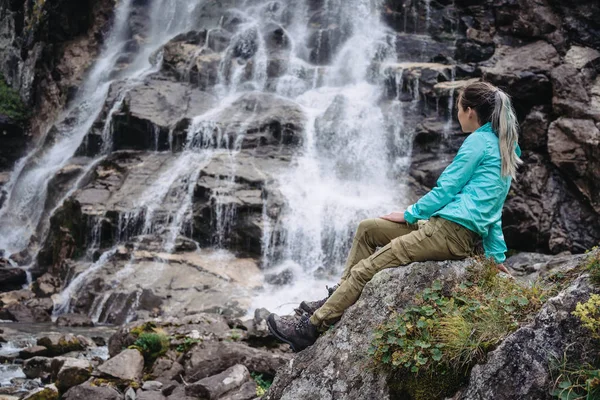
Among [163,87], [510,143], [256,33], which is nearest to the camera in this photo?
[510,143]

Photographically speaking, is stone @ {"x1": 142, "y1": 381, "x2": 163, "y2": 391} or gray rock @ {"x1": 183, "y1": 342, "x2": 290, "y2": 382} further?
gray rock @ {"x1": 183, "y1": 342, "x2": 290, "y2": 382}

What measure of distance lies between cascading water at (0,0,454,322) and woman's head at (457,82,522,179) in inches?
393

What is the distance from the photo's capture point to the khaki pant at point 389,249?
4.18 m

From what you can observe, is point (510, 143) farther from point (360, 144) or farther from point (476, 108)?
point (360, 144)

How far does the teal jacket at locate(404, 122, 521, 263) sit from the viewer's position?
4188mm

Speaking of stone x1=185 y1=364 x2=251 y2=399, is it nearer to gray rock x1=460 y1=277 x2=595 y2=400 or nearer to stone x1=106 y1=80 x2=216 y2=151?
gray rock x1=460 y1=277 x2=595 y2=400

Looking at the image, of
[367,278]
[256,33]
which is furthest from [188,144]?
[367,278]

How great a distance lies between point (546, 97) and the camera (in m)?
17.5

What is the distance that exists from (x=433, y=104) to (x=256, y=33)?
9.14 meters

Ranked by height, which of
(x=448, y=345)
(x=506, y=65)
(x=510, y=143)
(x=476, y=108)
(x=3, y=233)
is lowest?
Answer: (x=3, y=233)

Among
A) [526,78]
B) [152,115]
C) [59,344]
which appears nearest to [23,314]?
[59,344]

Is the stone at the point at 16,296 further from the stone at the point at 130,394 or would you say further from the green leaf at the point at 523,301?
the green leaf at the point at 523,301

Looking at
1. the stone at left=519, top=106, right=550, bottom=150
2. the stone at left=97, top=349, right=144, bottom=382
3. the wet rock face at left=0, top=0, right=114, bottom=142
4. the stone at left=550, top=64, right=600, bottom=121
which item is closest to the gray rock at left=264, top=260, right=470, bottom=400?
the stone at left=97, top=349, right=144, bottom=382

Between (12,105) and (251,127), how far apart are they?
15.4 m
